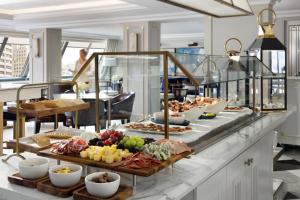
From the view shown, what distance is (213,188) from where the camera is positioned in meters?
1.76

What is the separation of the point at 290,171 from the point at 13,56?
9172mm

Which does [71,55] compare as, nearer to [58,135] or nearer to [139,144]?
[58,135]

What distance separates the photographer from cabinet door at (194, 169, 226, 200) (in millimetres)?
1615

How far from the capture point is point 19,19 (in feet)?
26.1

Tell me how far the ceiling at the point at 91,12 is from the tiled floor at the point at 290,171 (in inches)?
87.1

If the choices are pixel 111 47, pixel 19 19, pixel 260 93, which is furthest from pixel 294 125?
pixel 111 47

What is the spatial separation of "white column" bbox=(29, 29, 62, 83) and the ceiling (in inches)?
16.7

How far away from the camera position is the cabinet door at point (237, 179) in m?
2.03

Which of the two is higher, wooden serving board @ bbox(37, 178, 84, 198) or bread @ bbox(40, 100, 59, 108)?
bread @ bbox(40, 100, 59, 108)

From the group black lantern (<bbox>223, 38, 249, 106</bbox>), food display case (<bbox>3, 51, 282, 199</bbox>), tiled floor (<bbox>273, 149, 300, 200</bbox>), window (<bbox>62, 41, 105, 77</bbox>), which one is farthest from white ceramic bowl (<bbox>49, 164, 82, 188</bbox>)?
window (<bbox>62, 41, 105, 77</bbox>)

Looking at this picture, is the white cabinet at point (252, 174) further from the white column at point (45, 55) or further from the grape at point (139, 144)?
the white column at point (45, 55)

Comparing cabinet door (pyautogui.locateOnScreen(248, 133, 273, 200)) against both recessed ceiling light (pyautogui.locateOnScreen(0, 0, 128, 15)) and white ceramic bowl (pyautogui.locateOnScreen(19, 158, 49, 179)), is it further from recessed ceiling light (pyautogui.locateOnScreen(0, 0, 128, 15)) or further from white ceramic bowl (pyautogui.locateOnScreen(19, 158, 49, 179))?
recessed ceiling light (pyautogui.locateOnScreen(0, 0, 128, 15))

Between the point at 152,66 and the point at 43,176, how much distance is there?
1.56 metres

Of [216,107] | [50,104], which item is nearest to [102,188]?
[50,104]
